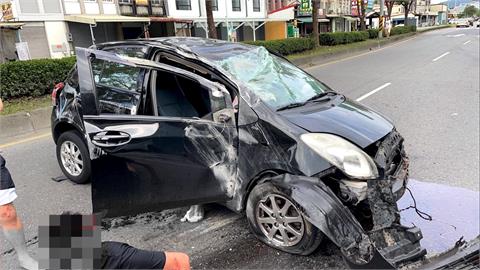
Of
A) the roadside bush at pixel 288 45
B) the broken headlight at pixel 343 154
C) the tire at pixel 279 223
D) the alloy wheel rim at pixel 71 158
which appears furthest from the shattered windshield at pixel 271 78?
the roadside bush at pixel 288 45

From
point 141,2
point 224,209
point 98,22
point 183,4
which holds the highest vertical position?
point 141,2

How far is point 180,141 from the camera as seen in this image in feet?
10.1

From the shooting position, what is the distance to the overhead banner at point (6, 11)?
18.4 m

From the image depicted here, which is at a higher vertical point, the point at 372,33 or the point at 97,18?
the point at 97,18

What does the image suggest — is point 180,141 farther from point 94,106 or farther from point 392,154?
point 392,154

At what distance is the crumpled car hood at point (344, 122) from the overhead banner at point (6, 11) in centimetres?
1937

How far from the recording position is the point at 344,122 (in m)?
3.12

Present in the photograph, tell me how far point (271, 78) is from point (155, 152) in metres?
1.21

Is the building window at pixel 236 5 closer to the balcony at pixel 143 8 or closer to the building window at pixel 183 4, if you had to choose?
the building window at pixel 183 4

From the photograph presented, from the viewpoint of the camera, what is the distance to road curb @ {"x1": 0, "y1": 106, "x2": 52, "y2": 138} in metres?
7.05

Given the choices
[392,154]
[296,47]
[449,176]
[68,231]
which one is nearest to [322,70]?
[296,47]

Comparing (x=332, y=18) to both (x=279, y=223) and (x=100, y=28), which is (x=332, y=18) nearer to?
(x=100, y=28)

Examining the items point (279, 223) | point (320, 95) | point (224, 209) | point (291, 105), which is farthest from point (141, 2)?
point (279, 223)

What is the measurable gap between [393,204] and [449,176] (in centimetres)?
212
